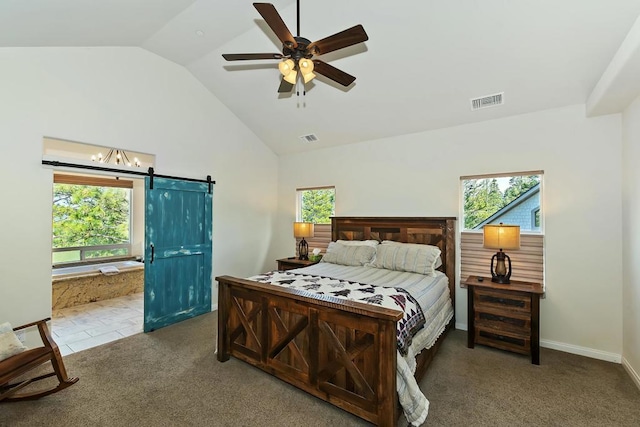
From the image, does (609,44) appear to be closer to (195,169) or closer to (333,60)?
(333,60)

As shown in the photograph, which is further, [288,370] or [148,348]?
[148,348]

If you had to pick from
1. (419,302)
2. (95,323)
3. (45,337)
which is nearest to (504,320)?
(419,302)

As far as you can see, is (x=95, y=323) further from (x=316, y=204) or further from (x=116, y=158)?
(x=316, y=204)

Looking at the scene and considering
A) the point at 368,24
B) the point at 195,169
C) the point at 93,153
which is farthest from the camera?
the point at 93,153

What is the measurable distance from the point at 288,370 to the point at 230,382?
559 millimetres

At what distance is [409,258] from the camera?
11.6 ft

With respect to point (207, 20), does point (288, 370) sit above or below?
below

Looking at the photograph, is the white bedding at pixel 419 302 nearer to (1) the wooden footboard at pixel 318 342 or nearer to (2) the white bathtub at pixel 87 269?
(1) the wooden footboard at pixel 318 342

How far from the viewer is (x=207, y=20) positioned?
312 cm

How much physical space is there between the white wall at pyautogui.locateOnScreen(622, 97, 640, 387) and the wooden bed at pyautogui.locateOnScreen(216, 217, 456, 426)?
1658 mm

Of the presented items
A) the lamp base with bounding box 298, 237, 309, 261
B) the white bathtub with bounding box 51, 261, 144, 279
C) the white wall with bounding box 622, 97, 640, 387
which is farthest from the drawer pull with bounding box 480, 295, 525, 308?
the white bathtub with bounding box 51, 261, 144, 279

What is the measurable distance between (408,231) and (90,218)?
634 cm

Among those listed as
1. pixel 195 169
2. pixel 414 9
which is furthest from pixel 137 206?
pixel 414 9

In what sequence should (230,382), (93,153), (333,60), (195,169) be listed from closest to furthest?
(230,382)
(333,60)
(195,169)
(93,153)
